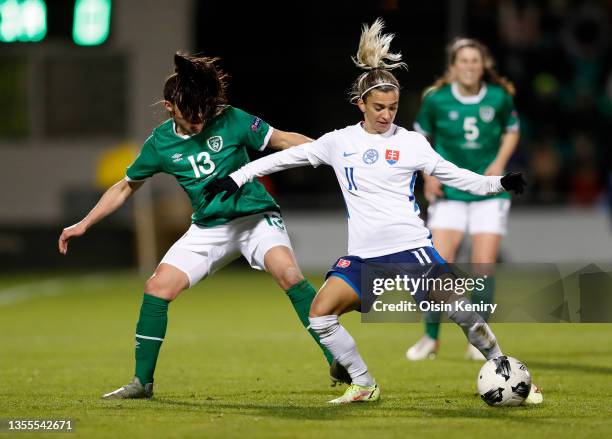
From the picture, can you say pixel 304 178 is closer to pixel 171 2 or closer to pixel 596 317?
pixel 171 2

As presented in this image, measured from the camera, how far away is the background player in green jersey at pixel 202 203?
7.35 m

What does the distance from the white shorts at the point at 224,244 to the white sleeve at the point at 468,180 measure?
119cm

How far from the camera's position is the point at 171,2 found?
2547cm

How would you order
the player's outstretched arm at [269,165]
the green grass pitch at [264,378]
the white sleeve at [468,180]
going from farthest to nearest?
the player's outstretched arm at [269,165], the white sleeve at [468,180], the green grass pitch at [264,378]

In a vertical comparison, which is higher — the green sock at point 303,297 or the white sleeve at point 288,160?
the white sleeve at point 288,160

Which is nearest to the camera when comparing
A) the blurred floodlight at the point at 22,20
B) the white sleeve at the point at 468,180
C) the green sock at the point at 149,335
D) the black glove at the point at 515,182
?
the black glove at the point at 515,182

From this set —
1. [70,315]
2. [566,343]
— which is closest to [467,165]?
[566,343]

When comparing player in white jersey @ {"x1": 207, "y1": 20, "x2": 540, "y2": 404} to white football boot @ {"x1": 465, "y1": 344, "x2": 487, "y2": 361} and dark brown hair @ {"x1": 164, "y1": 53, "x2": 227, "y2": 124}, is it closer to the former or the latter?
dark brown hair @ {"x1": 164, "y1": 53, "x2": 227, "y2": 124}

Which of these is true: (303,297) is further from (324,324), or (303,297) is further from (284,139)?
(284,139)

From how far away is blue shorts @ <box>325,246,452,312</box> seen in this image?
269 inches

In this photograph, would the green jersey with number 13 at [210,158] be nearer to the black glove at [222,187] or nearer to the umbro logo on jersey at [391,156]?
the black glove at [222,187]

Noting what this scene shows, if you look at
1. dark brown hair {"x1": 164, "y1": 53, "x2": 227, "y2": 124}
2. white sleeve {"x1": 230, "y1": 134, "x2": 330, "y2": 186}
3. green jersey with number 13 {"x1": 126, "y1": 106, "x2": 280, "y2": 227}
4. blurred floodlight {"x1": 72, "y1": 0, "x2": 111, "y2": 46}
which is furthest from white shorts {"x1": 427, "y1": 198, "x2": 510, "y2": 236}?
blurred floodlight {"x1": 72, "y1": 0, "x2": 111, "y2": 46}

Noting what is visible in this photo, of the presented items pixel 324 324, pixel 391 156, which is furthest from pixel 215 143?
pixel 324 324

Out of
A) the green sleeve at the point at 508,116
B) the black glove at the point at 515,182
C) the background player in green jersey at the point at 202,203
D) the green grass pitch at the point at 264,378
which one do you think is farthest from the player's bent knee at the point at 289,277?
the green sleeve at the point at 508,116
